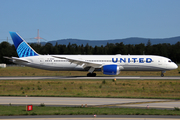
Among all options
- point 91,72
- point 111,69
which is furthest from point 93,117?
point 91,72

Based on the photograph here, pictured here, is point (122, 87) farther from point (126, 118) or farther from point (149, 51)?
point (149, 51)

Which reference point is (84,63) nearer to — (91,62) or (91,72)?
(91,62)

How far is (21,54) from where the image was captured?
45.0m

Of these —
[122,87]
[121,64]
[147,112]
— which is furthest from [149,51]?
[147,112]

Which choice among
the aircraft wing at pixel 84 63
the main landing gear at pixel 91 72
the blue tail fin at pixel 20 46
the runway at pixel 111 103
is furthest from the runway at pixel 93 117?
the blue tail fin at pixel 20 46

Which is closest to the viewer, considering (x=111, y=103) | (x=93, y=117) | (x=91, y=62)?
(x=93, y=117)

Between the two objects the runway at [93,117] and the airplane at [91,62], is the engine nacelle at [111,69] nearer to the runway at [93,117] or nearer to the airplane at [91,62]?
the airplane at [91,62]

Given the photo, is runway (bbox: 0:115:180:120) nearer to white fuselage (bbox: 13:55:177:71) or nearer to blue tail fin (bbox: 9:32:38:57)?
white fuselage (bbox: 13:55:177:71)

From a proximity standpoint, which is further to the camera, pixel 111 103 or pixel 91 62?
pixel 91 62

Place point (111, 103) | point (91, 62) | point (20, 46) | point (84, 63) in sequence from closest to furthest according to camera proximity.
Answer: point (111, 103) < point (84, 63) < point (91, 62) < point (20, 46)

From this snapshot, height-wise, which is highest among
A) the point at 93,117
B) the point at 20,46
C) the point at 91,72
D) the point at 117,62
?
the point at 20,46

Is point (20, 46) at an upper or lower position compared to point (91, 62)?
upper

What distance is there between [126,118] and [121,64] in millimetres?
29678

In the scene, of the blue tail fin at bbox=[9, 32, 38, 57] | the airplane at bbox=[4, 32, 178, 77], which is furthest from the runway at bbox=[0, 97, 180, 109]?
the blue tail fin at bbox=[9, 32, 38, 57]
